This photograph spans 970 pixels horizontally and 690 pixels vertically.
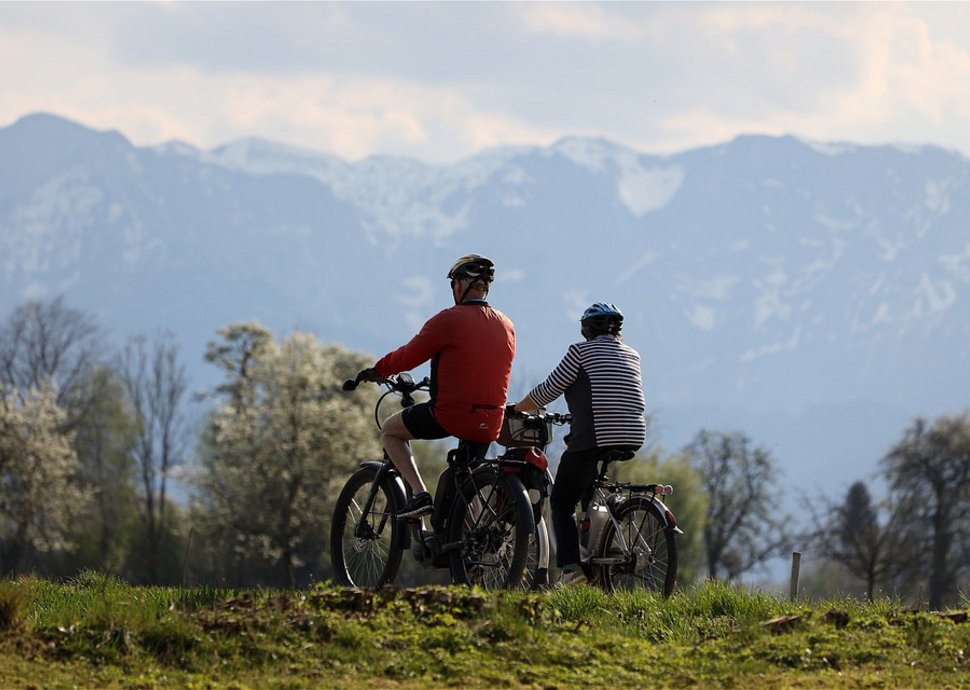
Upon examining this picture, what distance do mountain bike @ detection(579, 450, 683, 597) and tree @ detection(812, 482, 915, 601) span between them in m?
54.3

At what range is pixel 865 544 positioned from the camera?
65375 mm

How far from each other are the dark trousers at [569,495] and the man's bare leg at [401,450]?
106 cm

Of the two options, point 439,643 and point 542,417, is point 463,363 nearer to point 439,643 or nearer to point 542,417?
point 542,417

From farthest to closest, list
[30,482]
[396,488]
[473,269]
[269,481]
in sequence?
[30,482] → [269,481] → [396,488] → [473,269]

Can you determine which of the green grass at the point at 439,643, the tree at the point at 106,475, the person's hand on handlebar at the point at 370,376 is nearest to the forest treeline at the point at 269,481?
the tree at the point at 106,475

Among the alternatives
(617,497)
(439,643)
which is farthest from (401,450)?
(439,643)

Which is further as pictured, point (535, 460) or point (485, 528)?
point (535, 460)

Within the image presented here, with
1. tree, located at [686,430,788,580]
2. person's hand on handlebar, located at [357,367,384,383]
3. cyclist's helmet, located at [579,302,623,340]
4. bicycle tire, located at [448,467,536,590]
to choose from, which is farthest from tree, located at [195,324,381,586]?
bicycle tire, located at [448,467,536,590]

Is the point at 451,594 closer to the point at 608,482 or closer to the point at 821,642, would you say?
the point at 821,642

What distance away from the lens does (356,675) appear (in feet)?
23.1

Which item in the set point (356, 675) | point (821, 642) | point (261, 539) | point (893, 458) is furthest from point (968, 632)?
point (893, 458)

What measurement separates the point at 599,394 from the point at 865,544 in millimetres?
58249

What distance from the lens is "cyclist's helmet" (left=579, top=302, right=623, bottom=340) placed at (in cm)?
1054

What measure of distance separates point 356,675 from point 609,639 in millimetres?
1594
